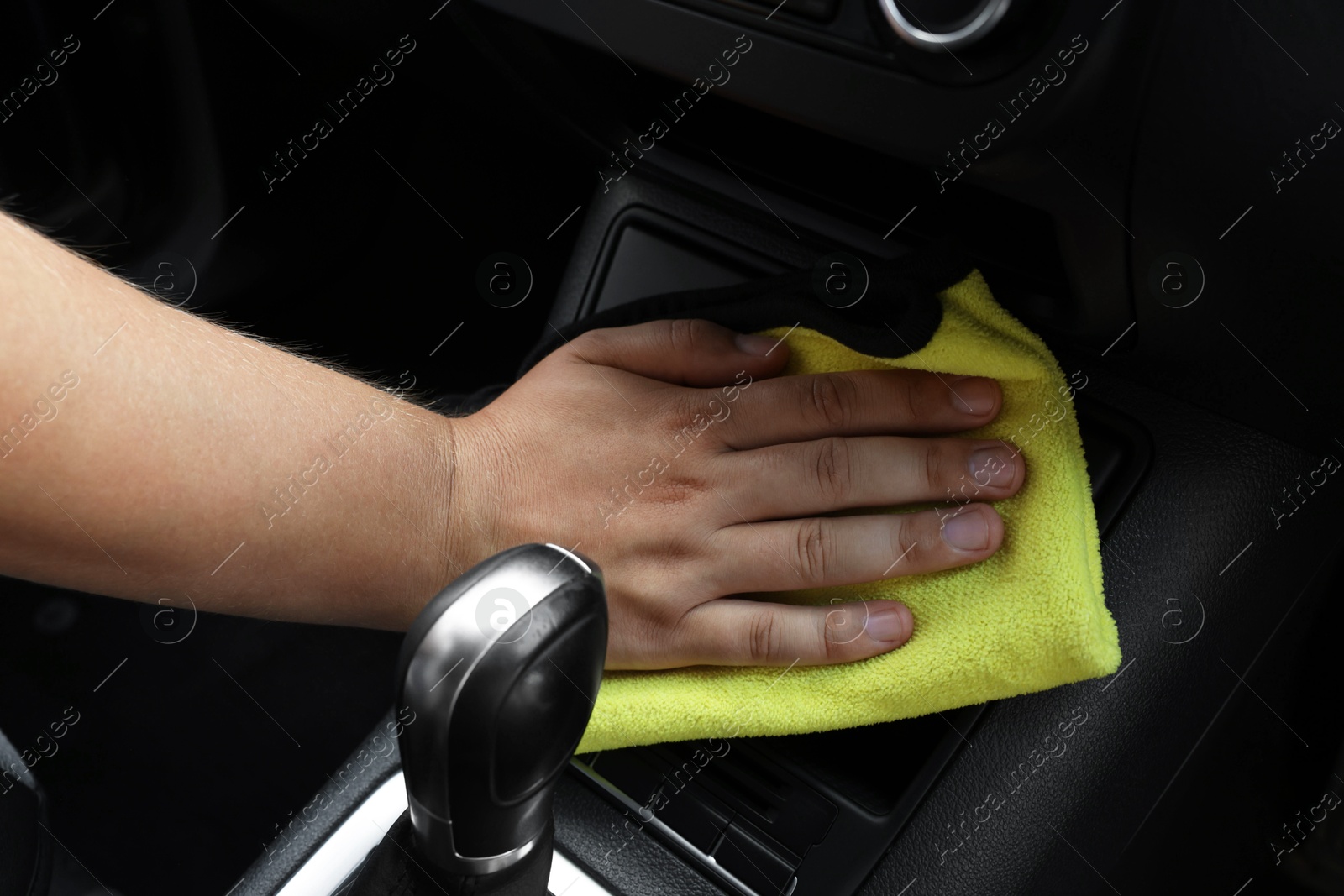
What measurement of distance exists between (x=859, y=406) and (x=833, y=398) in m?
0.02

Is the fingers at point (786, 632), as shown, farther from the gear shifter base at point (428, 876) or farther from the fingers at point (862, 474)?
the gear shifter base at point (428, 876)

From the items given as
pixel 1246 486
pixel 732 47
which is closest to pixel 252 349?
pixel 732 47

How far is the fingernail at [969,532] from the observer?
513 mm

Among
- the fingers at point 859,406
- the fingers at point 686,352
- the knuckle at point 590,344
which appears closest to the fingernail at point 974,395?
the fingers at point 859,406

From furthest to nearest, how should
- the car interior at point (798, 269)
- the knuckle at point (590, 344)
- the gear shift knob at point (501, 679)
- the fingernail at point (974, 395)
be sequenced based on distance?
the knuckle at point (590, 344) < the fingernail at point (974, 395) < the car interior at point (798, 269) < the gear shift knob at point (501, 679)

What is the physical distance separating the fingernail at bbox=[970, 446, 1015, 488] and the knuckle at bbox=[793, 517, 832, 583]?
9 cm

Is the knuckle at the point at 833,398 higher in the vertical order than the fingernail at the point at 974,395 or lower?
lower

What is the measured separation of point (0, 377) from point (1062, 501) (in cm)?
49

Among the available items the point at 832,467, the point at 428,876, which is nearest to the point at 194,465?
the point at 428,876

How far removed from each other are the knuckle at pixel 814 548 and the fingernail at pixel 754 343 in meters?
0.11

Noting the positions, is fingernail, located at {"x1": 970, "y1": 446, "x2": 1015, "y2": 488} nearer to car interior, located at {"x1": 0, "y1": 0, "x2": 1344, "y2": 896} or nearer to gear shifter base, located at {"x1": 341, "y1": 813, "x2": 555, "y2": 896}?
car interior, located at {"x1": 0, "y1": 0, "x2": 1344, "y2": 896}

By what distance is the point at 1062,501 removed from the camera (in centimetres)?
51

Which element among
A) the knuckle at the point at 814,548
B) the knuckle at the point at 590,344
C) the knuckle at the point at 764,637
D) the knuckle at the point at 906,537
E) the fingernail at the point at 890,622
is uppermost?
the knuckle at the point at 590,344

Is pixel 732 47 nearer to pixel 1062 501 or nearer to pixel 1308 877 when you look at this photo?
pixel 1062 501
